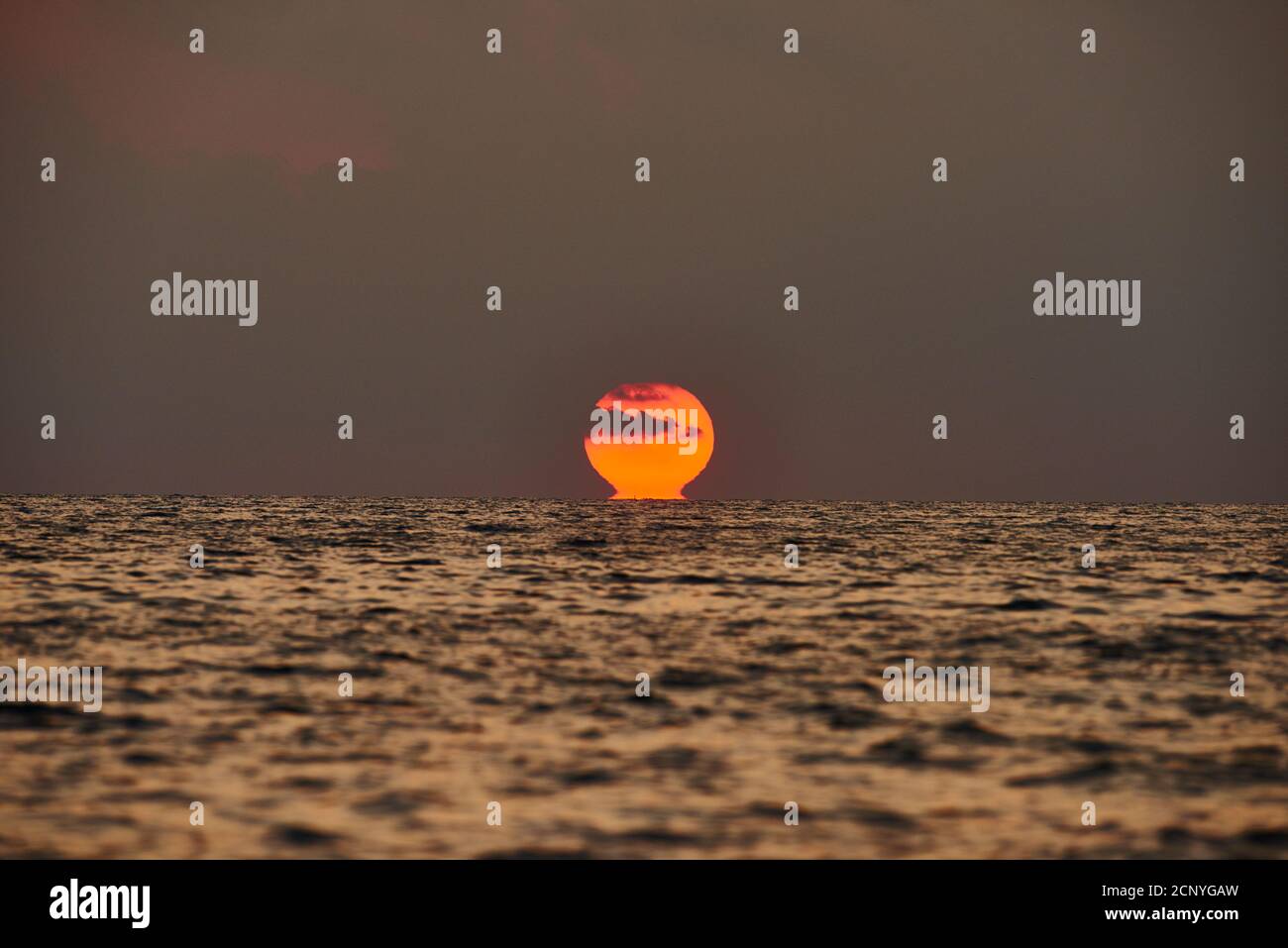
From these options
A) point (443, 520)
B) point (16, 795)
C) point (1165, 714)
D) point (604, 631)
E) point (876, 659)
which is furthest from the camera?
point (443, 520)

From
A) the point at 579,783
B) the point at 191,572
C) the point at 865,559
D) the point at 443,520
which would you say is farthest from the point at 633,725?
the point at 443,520

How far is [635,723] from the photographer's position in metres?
18.6

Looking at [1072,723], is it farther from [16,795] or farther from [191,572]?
[191,572]

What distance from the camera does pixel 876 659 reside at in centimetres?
2570

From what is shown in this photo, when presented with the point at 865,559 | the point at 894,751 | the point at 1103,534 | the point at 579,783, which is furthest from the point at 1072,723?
the point at 1103,534

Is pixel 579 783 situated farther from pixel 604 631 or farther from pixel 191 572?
pixel 191 572

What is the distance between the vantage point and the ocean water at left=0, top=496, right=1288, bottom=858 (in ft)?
43.4

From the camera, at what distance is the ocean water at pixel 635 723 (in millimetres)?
13234

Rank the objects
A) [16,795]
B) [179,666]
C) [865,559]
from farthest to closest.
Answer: [865,559] → [179,666] → [16,795]

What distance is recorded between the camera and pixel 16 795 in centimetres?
1424
